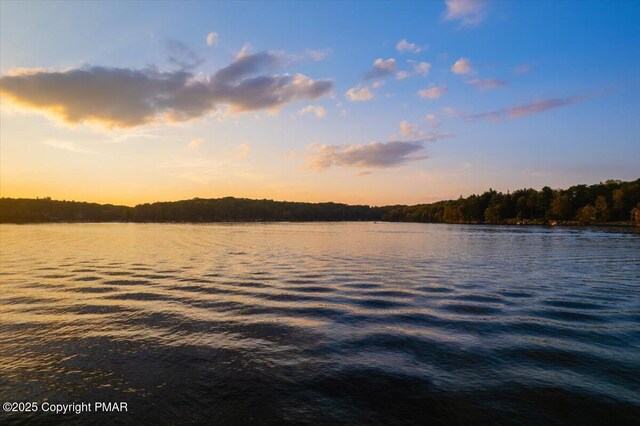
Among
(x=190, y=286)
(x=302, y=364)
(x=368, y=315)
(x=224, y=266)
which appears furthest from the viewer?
(x=224, y=266)

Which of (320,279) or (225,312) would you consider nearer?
(225,312)

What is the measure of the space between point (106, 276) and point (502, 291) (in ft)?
124

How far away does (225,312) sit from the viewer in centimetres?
2275

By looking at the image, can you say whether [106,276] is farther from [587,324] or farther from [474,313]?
[587,324]

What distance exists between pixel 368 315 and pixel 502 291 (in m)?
14.4

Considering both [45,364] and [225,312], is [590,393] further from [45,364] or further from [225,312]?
[45,364]

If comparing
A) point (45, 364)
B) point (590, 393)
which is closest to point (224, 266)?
point (45, 364)

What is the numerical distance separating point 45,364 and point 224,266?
30.7 metres

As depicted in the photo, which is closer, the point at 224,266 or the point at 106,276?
the point at 106,276

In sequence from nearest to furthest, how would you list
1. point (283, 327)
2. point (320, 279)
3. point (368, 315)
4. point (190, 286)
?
point (283, 327)
point (368, 315)
point (190, 286)
point (320, 279)

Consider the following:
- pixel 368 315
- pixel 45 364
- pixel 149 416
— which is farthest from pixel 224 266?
pixel 149 416

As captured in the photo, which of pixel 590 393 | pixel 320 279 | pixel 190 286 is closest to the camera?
pixel 590 393

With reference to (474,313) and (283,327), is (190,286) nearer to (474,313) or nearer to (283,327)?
(283,327)

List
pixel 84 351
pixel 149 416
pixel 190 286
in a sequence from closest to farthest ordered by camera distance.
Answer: pixel 149 416, pixel 84 351, pixel 190 286
